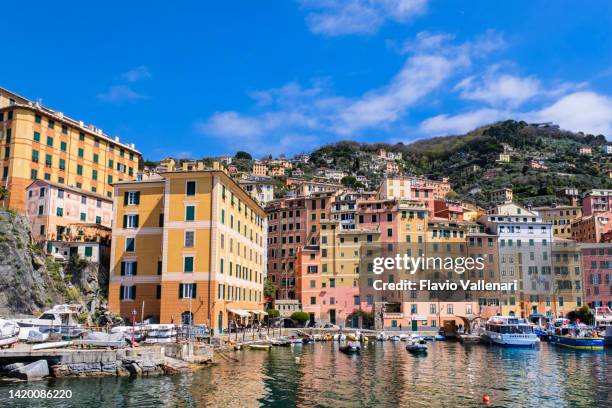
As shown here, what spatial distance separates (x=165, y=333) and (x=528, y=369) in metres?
30.4

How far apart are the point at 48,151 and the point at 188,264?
3089 centimetres

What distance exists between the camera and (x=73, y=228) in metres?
62.5

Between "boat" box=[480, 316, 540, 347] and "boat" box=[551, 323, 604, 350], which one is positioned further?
"boat" box=[480, 316, 540, 347]

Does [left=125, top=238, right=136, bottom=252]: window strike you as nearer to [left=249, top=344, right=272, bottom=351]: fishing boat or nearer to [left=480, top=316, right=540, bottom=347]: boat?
[left=249, top=344, right=272, bottom=351]: fishing boat

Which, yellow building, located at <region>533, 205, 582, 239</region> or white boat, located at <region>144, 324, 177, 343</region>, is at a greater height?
yellow building, located at <region>533, 205, 582, 239</region>

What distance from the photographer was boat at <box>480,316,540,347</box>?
70.1 m

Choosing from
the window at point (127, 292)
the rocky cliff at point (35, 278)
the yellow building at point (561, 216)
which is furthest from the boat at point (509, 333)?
the yellow building at point (561, 216)

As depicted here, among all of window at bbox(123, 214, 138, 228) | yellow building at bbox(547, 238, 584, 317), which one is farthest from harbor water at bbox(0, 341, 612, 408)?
yellow building at bbox(547, 238, 584, 317)

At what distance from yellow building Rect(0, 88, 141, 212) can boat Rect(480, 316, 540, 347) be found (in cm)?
5458

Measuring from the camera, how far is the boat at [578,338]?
67000mm

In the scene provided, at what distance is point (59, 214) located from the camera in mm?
64938

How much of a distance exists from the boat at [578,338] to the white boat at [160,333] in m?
50.5

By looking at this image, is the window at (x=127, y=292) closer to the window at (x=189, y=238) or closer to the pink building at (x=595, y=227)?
the window at (x=189, y=238)

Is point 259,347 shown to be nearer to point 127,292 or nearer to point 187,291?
point 187,291
